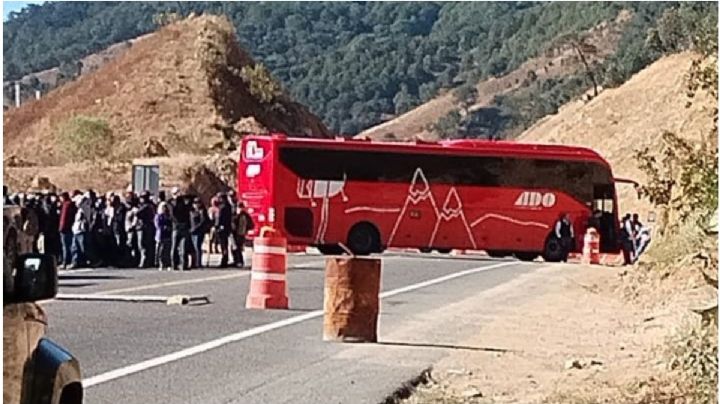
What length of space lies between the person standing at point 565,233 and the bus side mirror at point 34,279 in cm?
4035

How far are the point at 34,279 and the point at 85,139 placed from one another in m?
73.1

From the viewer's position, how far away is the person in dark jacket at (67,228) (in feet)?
98.8

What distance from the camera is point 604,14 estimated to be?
524ft

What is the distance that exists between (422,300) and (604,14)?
455ft

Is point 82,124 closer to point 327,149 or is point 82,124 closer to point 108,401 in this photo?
point 327,149

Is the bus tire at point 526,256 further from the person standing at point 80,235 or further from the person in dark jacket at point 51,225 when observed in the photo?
the person in dark jacket at point 51,225

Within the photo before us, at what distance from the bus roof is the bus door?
2.57 feet

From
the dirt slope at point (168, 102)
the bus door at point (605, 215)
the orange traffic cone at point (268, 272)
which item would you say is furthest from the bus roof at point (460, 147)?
the dirt slope at point (168, 102)

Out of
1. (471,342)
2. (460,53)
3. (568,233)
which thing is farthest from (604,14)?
(471,342)

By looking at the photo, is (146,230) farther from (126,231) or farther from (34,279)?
(34,279)

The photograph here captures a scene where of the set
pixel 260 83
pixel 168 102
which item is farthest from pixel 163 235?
pixel 260 83

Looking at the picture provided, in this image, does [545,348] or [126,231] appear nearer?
[545,348]

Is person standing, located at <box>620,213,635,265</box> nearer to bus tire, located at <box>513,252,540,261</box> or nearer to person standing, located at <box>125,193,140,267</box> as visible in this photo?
bus tire, located at <box>513,252,540,261</box>

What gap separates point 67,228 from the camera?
30234 mm
